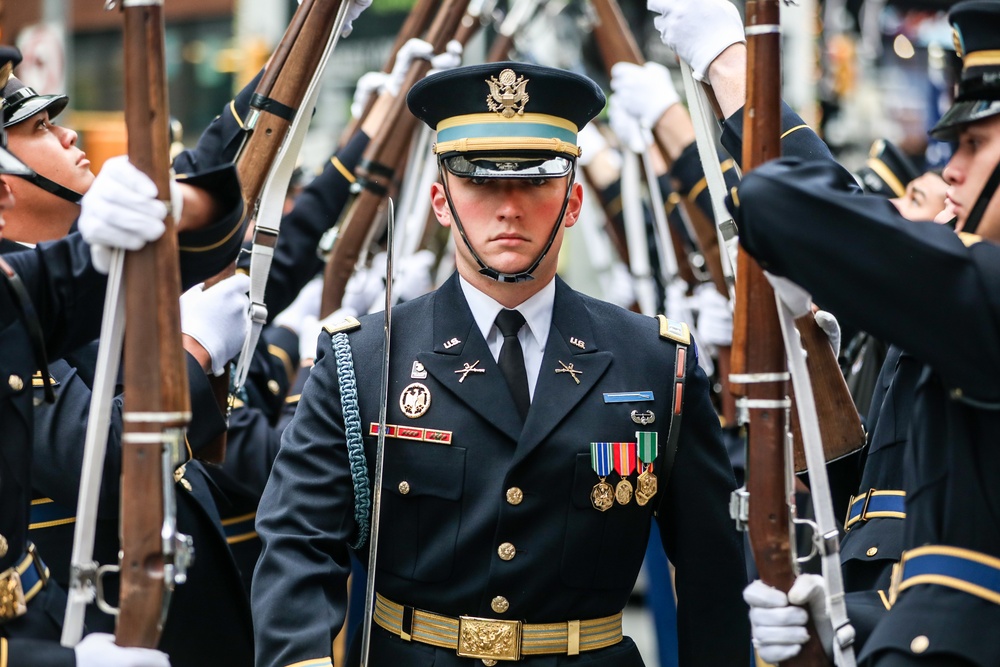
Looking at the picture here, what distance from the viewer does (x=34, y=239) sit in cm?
404

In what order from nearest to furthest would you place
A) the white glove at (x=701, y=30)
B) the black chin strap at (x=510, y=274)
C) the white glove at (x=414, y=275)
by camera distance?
the black chin strap at (x=510, y=274)
the white glove at (x=701, y=30)
the white glove at (x=414, y=275)

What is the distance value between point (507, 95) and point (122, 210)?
124 centimetres

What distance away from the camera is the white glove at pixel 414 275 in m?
6.51

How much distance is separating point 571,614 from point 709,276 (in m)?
3.06

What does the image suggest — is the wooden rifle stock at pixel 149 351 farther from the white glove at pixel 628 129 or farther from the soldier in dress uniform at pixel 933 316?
the white glove at pixel 628 129

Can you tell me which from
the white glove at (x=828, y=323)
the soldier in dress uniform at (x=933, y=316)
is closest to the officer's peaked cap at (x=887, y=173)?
the white glove at (x=828, y=323)

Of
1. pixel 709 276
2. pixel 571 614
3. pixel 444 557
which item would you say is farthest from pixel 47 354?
pixel 709 276

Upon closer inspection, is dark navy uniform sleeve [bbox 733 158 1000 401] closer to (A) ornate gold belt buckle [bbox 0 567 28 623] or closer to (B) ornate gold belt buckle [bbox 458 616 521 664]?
(B) ornate gold belt buckle [bbox 458 616 521 664]

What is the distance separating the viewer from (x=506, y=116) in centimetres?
354

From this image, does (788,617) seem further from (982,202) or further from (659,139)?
(659,139)

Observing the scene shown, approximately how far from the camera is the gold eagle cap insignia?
3543 mm

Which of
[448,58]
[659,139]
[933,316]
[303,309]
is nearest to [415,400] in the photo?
[933,316]

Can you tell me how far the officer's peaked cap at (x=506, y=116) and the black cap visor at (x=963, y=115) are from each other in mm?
1037

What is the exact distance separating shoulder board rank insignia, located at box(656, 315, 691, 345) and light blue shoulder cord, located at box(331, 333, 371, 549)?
0.87 meters
